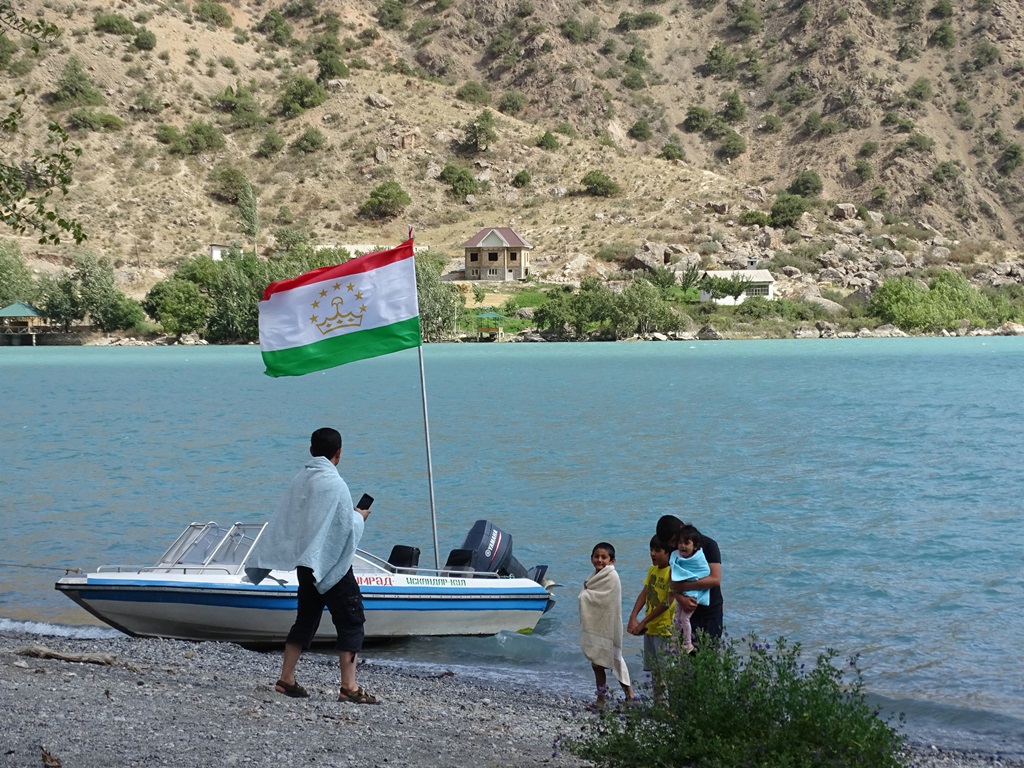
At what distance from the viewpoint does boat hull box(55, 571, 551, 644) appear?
1082 cm

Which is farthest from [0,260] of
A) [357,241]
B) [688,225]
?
[688,225]

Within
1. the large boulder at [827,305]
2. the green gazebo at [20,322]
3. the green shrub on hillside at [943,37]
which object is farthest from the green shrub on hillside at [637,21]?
the green gazebo at [20,322]

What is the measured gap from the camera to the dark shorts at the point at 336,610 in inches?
306

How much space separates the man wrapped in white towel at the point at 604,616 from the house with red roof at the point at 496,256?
306ft

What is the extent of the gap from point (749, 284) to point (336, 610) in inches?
3742

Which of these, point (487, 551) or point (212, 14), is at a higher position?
point (212, 14)

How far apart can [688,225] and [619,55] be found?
6847 centimetres

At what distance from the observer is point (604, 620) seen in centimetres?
838

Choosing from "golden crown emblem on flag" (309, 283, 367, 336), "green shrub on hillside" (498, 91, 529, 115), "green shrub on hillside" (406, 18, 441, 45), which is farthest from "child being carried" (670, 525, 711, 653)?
"green shrub on hillside" (406, 18, 441, 45)

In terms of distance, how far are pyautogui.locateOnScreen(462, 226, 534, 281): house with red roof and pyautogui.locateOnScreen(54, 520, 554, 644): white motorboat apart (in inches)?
3541

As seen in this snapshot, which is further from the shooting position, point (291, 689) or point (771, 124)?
point (771, 124)

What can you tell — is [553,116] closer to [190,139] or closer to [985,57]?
[190,139]

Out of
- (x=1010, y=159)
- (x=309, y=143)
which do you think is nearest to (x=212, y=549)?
(x=309, y=143)

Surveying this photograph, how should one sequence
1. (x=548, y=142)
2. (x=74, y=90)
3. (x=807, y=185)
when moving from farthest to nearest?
(x=807, y=185), (x=548, y=142), (x=74, y=90)
